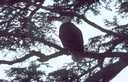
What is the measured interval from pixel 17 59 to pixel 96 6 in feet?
3.56

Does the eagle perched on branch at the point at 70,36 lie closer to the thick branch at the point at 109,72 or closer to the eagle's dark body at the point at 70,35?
the eagle's dark body at the point at 70,35

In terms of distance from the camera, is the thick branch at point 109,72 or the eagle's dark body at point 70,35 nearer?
the thick branch at point 109,72

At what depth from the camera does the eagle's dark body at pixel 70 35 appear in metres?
3.45

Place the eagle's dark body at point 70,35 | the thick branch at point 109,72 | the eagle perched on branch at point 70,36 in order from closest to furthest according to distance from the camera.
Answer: the thick branch at point 109,72, the eagle perched on branch at point 70,36, the eagle's dark body at point 70,35

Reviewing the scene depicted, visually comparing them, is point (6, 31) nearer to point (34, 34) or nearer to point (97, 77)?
point (34, 34)

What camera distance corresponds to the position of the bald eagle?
338 centimetres

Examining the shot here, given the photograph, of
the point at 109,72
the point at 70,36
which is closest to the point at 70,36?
the point at 70,36

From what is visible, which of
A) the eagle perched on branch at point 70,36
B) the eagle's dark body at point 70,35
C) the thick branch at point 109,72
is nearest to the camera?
the thick branch at point 109,72

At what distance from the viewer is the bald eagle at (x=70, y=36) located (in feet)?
11.1

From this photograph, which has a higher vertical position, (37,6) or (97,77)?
(37,6)

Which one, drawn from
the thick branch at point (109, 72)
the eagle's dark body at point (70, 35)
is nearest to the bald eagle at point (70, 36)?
the eagle's dark body at point (70, 35)

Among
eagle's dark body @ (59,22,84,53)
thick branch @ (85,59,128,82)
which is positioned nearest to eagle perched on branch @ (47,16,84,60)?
eagle's dark body @ (59,22,84,53)

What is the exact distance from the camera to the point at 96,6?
2771 millimetres

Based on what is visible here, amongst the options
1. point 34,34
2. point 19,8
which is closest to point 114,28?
point 34,34
